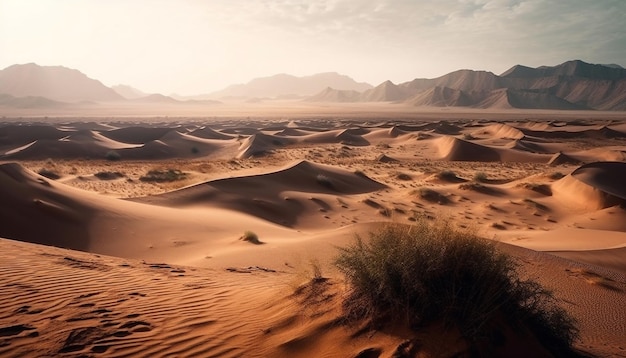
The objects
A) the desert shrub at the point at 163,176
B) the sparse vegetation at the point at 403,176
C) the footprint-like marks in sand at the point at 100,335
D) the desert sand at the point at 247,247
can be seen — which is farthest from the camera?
the sparse vegetation at the point at 403,176

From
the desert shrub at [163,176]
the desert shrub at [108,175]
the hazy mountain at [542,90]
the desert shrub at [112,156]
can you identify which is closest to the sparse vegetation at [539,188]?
the desert shrub at [163,176]

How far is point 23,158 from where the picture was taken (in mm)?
33438

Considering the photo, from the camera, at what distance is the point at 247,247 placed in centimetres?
1072

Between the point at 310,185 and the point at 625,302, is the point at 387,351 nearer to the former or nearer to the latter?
the point at 625,302

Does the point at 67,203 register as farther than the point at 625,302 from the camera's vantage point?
Yes

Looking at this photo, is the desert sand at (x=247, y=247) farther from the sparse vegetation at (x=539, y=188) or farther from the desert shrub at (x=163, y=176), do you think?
the desert shrub at (x=163, y=176)

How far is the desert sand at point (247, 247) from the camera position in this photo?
4391 mm

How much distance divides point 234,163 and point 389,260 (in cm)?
2947

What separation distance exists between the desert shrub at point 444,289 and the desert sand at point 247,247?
214 millimetres

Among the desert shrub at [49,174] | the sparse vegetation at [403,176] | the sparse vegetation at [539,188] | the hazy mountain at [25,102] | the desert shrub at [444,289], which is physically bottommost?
the sparse vegetation at [403,176]

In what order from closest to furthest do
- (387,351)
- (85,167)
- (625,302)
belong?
(387,351), (625,302), (85,167)

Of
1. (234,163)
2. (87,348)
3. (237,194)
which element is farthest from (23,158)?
(87,348)

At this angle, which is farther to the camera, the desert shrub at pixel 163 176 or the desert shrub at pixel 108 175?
the desert shrub at pixel 108 175

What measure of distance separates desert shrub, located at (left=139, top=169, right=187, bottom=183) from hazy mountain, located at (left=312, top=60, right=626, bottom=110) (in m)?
144
